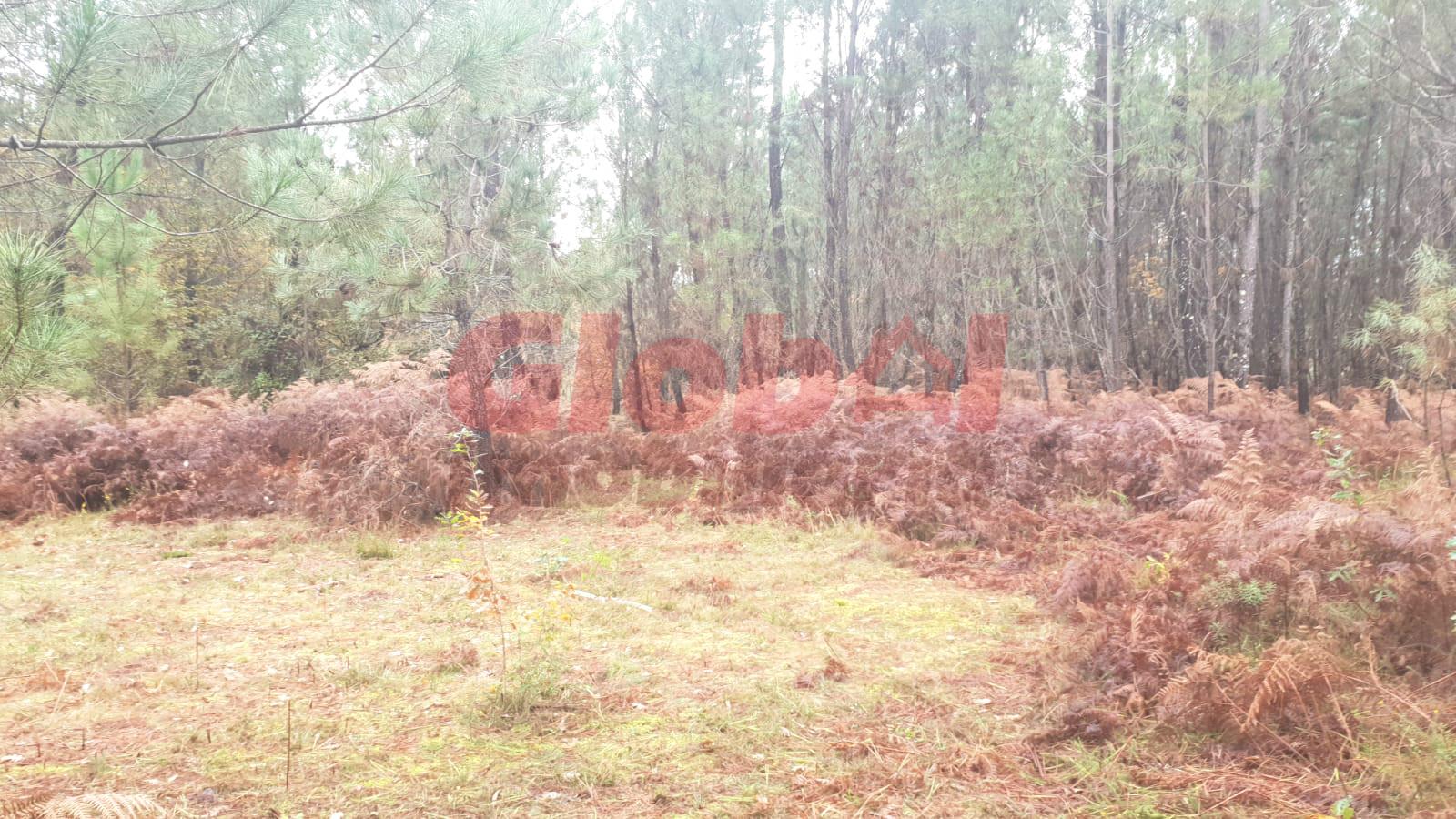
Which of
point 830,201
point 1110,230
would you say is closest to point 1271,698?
point 1110,230

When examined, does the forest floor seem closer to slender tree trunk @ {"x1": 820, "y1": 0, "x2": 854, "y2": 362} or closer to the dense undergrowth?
the dense undergrowth

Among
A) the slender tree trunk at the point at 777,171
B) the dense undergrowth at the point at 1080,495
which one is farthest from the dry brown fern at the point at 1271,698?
the slender tree trunk at the point at 777,171

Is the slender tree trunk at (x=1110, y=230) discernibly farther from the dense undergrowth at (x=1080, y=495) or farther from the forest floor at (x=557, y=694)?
the forest floor at (x=557, y=694)

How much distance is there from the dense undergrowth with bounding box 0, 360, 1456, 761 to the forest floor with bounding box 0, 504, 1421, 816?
52cm

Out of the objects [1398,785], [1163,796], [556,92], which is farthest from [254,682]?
[556,92]

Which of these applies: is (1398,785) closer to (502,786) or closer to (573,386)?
(502,786)

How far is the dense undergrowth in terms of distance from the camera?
3725mm

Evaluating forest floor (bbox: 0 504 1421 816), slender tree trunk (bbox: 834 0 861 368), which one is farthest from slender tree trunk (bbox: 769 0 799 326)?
forest floor (bbox: 0 504 1421 816)

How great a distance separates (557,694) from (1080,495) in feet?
20.2

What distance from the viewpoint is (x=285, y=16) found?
4.26 m

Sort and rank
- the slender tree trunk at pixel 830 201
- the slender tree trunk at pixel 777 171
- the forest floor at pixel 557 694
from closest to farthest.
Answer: the forest floor at pixel 557 694, the slender tree trunk at pixel 830 201, the slender tree trunk at pixel 777 171

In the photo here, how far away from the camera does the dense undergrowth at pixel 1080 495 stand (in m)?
3.72

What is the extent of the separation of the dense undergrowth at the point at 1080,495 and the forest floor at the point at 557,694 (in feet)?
1.70

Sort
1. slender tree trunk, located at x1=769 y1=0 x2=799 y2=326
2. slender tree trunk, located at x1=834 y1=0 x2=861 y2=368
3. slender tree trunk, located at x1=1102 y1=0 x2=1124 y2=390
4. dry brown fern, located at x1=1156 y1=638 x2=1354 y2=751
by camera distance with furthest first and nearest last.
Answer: slender tree trunk, located at x1=769 y1=0 x2=799 y2=326
slender tree trunk, located at x1=834 y1=0 x2=861 y2=368
slender tree trunk, located at x1=1102 y1=0 x2=1124 y2=390
dry brown fern, located at x1=1156 y1=638 x2=1354 y2=751
